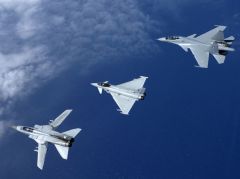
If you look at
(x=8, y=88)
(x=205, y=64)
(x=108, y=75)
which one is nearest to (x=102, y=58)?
(x=108, y=75)

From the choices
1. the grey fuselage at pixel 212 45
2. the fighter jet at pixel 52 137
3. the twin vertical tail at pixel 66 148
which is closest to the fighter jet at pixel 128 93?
the fighter jet at pixel 52 137

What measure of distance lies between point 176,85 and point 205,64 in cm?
2403

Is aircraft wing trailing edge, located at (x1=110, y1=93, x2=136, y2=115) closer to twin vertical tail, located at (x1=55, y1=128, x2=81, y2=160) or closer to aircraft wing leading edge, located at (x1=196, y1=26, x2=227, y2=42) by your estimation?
twin vertical tail, located at (x1=55, y1=128, x2=81, y2=160)

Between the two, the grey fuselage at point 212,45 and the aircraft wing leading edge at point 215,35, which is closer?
the grey fuselage at point 212,45

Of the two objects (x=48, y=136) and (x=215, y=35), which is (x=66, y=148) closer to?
(x=48, y=136)

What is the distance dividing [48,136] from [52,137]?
44.7 inches

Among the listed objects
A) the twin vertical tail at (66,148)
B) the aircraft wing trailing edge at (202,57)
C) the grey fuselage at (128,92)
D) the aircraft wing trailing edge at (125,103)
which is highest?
the aircraft wing trailing edge at (202,57)

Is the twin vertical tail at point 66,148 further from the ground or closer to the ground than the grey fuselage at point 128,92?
closer to the ground

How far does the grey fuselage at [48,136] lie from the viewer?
128m

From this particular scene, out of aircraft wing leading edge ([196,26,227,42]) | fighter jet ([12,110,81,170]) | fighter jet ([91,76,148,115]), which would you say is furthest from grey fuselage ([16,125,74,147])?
aircraft wing leading edge ([196,26,227,42])

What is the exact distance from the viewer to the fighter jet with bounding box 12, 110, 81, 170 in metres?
128

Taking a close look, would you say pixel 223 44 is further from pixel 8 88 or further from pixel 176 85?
pixel 8 88

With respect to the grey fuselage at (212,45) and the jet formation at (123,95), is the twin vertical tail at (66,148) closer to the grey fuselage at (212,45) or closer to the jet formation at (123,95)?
the jet formation at (123,95)

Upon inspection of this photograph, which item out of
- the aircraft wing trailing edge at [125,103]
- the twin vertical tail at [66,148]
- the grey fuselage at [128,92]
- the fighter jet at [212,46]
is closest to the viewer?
the twin vertical tail at [66,148]
